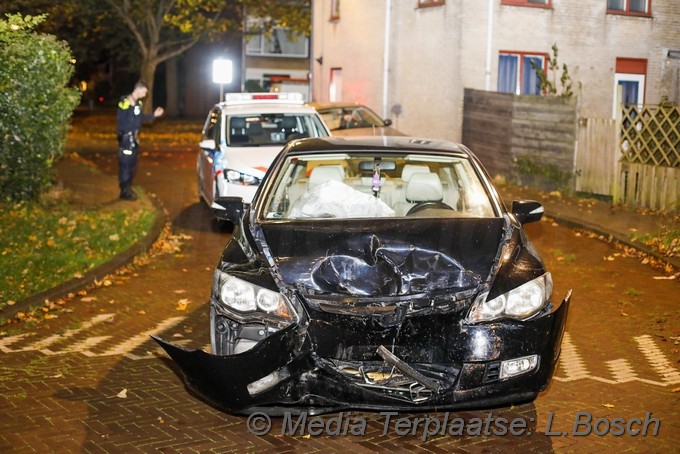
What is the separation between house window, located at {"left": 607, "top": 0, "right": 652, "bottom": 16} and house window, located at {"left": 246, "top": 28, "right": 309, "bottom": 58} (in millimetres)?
28133

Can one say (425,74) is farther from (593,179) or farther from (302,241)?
(302,241)

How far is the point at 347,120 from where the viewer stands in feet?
68.2

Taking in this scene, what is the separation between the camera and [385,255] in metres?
5.89

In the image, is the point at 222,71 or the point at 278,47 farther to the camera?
the point at 278,47

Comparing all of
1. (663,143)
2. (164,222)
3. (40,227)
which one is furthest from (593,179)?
(40,227)

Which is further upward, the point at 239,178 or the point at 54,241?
the point at 239,178

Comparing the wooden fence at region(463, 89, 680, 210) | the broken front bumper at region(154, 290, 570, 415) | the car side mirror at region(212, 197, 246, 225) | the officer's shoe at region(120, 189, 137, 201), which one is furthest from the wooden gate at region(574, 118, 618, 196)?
the broken front bumper at region(154, 290, 570, 415)

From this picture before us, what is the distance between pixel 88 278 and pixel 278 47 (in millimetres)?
42758

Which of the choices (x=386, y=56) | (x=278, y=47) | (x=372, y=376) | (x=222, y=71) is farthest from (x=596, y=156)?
(x=278, y=47)

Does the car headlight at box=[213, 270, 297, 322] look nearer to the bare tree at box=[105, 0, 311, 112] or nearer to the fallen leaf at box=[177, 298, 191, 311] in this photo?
the fallen leaf at box=[177, 298, 191, 311]

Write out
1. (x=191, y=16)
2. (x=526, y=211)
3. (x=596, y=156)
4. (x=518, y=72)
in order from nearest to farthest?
(x=526, y=211), (x=596, y=156), (x=518, y=72), (x=191, y=16)

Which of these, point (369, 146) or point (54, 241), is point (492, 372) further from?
point (54, 241)

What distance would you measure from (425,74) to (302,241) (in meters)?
20.0

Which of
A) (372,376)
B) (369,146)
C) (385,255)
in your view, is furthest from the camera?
(369,146)
